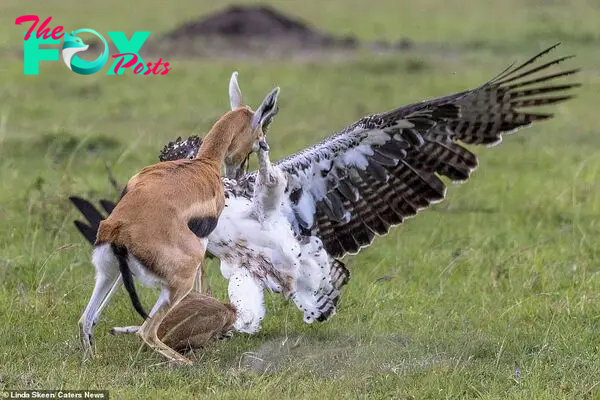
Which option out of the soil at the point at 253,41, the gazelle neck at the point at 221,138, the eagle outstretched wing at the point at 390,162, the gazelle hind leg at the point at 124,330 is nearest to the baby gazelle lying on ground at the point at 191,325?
the gazelle hind leg at the point at 124,330

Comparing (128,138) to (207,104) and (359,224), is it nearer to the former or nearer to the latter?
(207,104)

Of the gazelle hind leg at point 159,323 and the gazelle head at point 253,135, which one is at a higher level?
the gazelle head at point 253,135

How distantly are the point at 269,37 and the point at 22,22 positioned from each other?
416 cm

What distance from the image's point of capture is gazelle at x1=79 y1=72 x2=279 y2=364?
5.02m

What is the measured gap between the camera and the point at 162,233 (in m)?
5.09

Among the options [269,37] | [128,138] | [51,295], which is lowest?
[51,295]

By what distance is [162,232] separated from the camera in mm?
5094

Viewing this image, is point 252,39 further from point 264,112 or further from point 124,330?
point 124,330

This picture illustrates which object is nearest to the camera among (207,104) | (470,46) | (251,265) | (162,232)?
(162,232)

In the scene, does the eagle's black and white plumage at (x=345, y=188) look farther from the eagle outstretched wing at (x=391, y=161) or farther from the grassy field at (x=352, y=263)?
the grassy field at (x=352, y=263)

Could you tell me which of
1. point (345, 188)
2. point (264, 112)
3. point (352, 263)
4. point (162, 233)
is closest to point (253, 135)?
point (264, 112)

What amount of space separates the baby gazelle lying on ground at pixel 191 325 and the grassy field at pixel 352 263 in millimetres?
114

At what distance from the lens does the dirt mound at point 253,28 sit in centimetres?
1853

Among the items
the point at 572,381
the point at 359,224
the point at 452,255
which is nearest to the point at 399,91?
the point at 452,255
